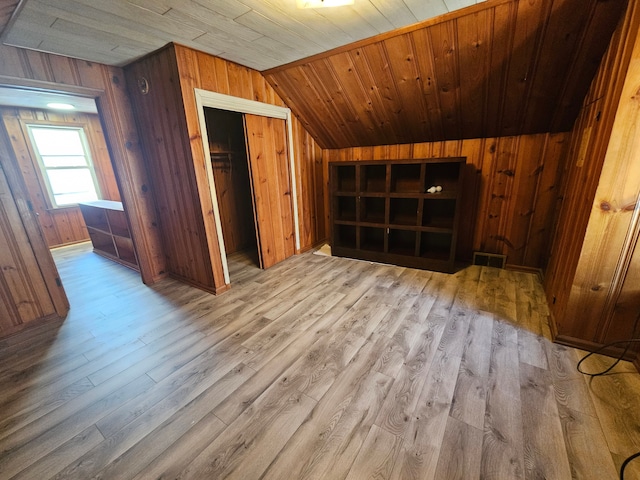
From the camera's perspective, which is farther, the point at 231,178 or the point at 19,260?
the point at 231,178

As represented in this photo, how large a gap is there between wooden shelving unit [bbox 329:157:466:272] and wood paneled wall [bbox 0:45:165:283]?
7.25 feet

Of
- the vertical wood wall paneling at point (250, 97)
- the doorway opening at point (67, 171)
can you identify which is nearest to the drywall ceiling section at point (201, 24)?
the vertical wood wall paneling at point (250, 97)

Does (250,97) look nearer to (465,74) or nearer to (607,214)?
(465,74)

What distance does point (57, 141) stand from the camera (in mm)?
4484

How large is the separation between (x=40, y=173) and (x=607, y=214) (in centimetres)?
716

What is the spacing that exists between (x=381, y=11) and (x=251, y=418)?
270 centimetres

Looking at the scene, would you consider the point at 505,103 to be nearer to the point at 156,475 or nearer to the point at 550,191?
the point at 550,191

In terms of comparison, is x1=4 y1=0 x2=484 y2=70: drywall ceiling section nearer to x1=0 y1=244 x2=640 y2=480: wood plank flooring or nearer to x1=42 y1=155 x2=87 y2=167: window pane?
x1=0 y1=244 x2=640 y2=480: wood plank flooring

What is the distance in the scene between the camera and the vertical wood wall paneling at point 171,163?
2277mm

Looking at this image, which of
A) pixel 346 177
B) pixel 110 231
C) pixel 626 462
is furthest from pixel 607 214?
pixel 110 231

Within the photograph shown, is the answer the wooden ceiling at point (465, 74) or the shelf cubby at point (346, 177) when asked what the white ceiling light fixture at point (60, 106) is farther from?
the shelf cubby at point (346, 177)

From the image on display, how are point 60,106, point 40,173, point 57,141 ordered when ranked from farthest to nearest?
point 57,141 < point 40,173 < point 60,106

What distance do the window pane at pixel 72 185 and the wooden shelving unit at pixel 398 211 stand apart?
4.89 m

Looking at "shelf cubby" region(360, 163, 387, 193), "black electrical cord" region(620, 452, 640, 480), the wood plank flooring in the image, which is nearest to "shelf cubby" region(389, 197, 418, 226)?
"shelf cubby" region(360, 163, 387, 193)
